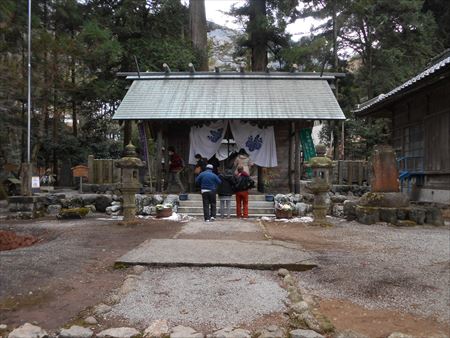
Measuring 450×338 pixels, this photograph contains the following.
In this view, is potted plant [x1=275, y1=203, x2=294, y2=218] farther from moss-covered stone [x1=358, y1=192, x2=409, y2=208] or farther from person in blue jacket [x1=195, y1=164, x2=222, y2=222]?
moss-covered stone [x1=358, y1=192, x2=409, y2=208]

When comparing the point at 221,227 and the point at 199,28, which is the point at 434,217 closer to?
the point at 221,227

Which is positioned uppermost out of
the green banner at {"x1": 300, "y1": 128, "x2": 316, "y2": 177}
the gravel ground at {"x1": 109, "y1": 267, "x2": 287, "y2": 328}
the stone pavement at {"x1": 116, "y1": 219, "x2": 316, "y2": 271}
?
the green banner at {"x1": 300, "y1": 128, "x2": 316, "y2": 177}

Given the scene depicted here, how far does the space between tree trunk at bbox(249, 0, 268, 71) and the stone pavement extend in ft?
62.1

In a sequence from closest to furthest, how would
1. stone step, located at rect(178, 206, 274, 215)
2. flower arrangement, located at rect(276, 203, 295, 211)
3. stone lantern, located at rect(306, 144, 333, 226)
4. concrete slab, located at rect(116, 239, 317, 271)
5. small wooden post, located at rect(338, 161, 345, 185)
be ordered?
concrete slab, located at rect(116, 239, 317, 271) → stone lantern, located at rect(306, 144, 333, 226) → flower arrangement, located at rect(276, 203, 295, 211) → stone step, located at rect(178, 206, 274, 215) → small wooden post, located at rect(338, 161, 345, 185)

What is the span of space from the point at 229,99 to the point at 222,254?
10429mm

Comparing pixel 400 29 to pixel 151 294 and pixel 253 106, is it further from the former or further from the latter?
pixel 151 294

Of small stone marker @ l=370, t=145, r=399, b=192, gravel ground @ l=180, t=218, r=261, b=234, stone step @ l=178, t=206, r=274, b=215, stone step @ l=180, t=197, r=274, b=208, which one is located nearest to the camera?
gravel ground @ l=180, t=218, r=261, b=234

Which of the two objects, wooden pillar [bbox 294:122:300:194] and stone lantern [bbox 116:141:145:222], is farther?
wooden pillar [bbox 294:122:300:194]

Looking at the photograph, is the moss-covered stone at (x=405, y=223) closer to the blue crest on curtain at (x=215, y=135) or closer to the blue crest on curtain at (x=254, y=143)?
the blue crest on curtain at (x=254, y=143)

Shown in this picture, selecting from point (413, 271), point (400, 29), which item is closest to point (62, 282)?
point (413, 271)

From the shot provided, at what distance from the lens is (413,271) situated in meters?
6.15

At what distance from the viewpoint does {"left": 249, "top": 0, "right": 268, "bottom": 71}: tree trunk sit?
81.3ft

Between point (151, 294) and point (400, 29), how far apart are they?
27.1 metres

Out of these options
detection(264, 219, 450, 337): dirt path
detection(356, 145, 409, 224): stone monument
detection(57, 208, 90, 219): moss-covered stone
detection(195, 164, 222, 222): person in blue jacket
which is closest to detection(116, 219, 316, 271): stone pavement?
detection(264, 219, 450, 337): dirt path
